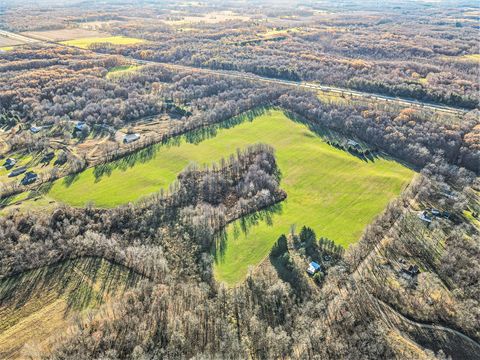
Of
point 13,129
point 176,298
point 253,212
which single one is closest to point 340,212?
point 253,212

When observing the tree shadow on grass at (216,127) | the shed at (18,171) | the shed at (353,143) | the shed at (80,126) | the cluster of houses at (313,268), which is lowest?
the shed at (80,126)

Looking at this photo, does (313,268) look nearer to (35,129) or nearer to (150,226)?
(150,226)

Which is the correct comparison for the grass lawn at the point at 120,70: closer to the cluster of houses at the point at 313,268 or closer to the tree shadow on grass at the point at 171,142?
the tree shadow on grass at the point at 171,142

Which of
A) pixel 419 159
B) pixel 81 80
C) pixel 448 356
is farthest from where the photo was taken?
pixel 81 80

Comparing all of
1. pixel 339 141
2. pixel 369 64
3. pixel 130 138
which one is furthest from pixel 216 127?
pixel 369 64

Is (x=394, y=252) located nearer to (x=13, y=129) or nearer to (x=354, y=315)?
(x=354, y=315)

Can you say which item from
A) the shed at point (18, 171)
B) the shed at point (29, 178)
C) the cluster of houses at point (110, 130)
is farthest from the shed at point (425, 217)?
the shed at point (18, 171)

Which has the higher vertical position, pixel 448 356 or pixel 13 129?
pixel 448 356
